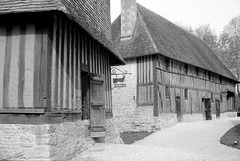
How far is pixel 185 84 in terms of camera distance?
1973 cm

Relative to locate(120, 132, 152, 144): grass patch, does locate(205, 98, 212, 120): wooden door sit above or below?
above

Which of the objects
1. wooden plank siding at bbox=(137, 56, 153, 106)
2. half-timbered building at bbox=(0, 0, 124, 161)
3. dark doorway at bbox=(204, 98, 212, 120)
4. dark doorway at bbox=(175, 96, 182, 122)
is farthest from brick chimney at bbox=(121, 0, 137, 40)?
half-timbered building at bbox=(0, 0, 124, 161)

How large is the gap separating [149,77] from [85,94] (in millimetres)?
8022

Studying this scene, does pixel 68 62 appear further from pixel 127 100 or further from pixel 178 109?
pixel 178 109

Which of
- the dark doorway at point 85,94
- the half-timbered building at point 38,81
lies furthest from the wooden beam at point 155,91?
the half-timbered building at point 38,81

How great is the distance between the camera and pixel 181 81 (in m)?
19.2

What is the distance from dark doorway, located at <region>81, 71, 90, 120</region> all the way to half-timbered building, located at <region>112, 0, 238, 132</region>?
7552mm

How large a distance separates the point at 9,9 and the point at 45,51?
1.35 metres

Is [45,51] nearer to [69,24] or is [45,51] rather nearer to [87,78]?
[69,24]

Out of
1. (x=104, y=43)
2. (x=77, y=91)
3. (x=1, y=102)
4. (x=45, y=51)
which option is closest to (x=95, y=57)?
(x=104, y=43)

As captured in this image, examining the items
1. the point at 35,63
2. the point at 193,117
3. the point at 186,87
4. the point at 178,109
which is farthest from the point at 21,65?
the point at 193,117

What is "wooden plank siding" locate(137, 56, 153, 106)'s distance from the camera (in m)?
16.5

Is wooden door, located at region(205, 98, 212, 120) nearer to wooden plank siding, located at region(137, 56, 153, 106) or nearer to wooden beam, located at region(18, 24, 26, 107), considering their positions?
wooden plank siding, located at region(137, 56, 153, 106)

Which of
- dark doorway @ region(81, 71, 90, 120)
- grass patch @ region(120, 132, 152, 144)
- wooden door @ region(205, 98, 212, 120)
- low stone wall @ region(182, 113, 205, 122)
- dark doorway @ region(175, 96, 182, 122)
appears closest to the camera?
dark doorway @ region(81, 71, 90, 120)
